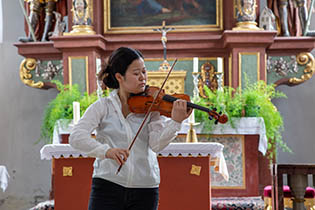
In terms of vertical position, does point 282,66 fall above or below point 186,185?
above

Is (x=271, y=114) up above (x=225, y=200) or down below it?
above

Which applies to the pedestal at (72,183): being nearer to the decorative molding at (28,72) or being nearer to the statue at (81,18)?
the statue at (81,18)

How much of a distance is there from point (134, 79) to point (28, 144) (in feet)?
20.1

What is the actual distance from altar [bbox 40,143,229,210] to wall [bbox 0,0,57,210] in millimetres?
3857

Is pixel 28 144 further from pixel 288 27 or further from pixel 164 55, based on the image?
pixel 288 27

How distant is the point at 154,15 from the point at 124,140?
16.9 ft

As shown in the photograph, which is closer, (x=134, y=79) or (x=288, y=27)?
(x=134, y=79)

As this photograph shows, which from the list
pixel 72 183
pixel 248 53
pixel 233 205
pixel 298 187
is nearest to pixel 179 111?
pixel 298 187

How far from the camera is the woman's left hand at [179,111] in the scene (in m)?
2.43

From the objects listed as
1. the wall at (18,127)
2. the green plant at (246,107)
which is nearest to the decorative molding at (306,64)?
the green plant at (246,107)

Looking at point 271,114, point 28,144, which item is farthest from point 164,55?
point 28,144

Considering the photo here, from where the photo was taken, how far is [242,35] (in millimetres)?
6816

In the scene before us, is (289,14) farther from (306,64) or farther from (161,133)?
(161,133)

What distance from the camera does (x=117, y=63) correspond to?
256cm
